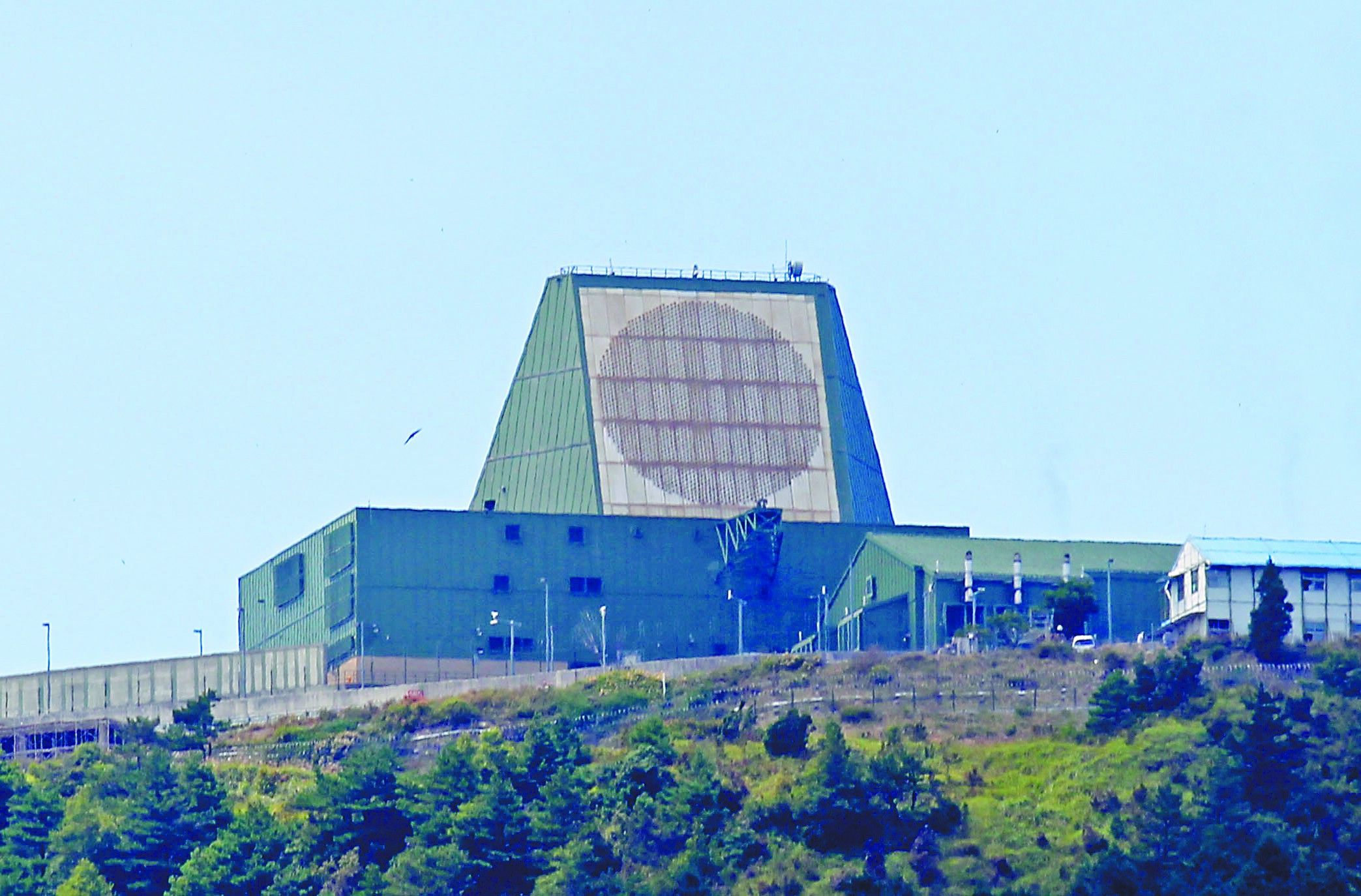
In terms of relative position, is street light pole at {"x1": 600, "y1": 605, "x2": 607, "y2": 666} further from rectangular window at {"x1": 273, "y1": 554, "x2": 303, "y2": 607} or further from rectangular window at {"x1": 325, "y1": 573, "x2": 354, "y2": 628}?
rectangular window at {"x1": 273, "y1": 554, "x2": 303, "y2": 607}

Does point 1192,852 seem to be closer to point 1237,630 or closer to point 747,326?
point 1237,630

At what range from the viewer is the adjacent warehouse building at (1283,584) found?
125 meters

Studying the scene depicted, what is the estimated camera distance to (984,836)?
10544 cm

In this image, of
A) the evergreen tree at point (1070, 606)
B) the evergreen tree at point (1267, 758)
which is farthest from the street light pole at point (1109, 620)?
the evergreen tree at point (1267, 758)

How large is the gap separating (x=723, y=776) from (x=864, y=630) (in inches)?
1049

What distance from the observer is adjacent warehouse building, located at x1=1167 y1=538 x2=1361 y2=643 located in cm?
12519

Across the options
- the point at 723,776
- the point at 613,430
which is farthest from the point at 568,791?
the point at 613,430

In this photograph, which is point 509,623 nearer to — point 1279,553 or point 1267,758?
point 1279,553

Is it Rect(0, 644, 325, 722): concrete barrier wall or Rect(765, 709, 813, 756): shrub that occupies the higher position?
Rect(0, 644, 325, 722): concrete barrier wall

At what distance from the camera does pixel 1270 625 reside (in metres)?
120

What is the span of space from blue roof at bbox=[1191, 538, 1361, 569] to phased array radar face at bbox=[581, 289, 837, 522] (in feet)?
82.4

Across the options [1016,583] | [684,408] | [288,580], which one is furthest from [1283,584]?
[288,580]

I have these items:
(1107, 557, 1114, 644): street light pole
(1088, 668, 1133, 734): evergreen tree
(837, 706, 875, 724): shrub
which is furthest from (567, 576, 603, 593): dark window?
(1088, 668, 1133, 734): evergreen tree

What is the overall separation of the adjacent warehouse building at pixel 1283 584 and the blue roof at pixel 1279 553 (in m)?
0.02
